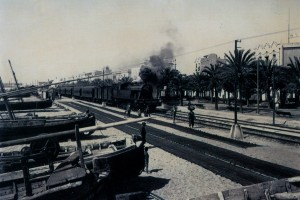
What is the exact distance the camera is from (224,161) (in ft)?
45.3

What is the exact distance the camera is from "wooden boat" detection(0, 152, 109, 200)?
25.0ft

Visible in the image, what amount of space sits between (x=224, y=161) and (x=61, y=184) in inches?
322

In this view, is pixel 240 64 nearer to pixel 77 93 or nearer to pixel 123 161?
pixel 123 161

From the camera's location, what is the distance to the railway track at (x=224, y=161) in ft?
38.3

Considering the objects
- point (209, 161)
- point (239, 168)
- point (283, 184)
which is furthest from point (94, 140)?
point (283, 184)

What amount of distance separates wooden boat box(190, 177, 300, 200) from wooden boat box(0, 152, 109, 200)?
2.97 meters

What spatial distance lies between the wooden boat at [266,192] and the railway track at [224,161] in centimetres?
293

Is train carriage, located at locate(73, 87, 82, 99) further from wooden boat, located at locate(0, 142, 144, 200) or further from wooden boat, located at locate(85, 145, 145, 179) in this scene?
wooden boat, located at locate(0, 142, 144, 200)

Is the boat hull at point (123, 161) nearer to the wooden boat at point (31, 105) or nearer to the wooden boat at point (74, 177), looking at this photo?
the wooden boat at point (74, 177)

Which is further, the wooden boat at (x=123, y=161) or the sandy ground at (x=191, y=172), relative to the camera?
the sandy ground at (x=191, y=172)

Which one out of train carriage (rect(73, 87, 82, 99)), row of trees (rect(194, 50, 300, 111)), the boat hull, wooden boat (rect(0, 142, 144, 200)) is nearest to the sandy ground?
the boat hull

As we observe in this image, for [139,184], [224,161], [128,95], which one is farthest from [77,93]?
[139,184]

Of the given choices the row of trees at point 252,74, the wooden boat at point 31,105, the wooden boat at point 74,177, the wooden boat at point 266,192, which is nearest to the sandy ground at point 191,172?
the wooden boat at point 74,177

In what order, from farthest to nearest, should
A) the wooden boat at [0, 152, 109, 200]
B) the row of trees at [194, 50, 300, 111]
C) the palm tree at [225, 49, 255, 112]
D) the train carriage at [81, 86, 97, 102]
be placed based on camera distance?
the train carriage at [81, 86, 97, 102] → the row of trees at [194, 50, 300, 111] → the palm tree at [225, 49, 255, 112] → the wooden boat at [0, 152, 109, 200]
